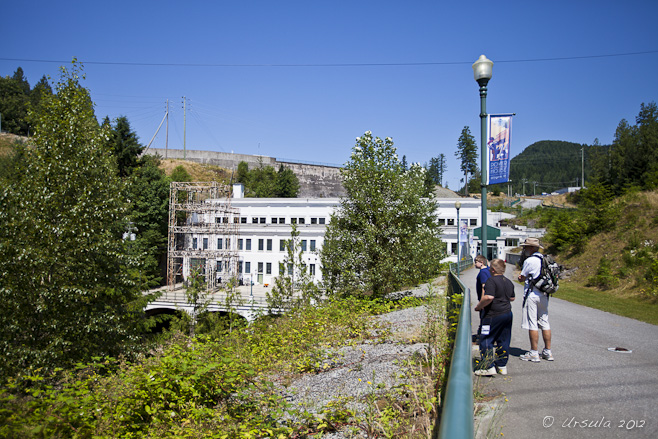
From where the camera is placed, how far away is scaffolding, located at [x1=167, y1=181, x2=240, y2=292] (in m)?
44.1

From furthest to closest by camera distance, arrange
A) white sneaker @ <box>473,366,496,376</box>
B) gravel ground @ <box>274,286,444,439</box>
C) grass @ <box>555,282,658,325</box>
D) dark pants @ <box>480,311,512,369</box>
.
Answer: grass @ <box>555,282,658,325</box> < dark pants @ <box>480,311,512,369</box> < white sneaker @ <box>473,366,496,376</box> < gravel ground @ <box>274,286,444,439</box>

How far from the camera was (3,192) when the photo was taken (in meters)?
12.6

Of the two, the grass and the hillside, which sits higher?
the hillside

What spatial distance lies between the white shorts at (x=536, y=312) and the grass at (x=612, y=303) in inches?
286

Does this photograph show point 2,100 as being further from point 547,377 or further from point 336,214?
point 547,377

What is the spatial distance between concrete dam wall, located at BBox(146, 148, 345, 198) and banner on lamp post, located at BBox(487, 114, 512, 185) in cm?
9394

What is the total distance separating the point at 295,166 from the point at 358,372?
103m

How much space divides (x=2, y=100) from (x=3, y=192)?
112 m

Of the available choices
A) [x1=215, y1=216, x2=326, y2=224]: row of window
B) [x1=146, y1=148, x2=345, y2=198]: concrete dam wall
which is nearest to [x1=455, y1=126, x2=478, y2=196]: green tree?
[x1=146, y1=148, x2=345, y2=198]: concrete dam wall

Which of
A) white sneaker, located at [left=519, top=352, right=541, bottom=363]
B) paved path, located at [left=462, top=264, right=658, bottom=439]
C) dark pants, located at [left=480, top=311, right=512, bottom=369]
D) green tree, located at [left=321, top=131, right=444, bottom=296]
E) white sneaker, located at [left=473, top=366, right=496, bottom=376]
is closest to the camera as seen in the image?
paved path, located at [left=462, top=264, right=658, bottom=439]

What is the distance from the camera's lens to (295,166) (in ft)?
357

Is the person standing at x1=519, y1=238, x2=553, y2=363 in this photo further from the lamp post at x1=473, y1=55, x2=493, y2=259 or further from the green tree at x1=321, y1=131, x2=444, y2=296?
the green tree at x1=321, y1=131, x2=444, y2=296

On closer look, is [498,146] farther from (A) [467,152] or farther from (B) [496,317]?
(A) [467,152]

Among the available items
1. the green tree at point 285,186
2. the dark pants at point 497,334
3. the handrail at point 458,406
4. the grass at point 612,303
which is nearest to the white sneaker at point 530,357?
the dark pants at point 497,334
